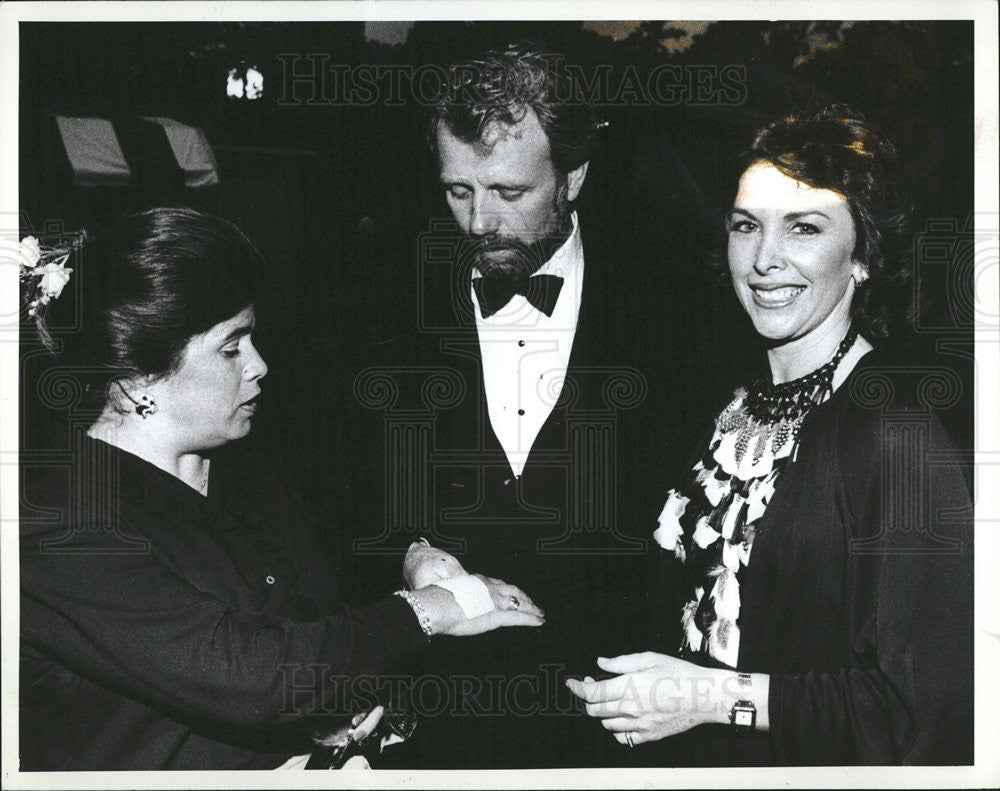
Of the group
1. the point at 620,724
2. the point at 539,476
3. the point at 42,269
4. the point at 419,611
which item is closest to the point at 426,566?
the point at 419,611

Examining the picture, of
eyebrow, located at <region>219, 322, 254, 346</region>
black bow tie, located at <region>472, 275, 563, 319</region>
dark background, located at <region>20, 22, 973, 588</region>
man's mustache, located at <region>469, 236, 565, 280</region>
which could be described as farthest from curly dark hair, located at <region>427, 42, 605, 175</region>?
eyebrow, located at <region>219, 322, 254, 346</region>

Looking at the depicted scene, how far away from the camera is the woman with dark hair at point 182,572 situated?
2.87 metres

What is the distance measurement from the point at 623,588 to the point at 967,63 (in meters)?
1.95

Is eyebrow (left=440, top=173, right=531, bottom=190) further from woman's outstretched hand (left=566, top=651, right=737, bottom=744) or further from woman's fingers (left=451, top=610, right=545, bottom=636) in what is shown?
woman's outstretched hand (left=566, top=651, right=737, bottom=744)

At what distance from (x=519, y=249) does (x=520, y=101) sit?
1.45 feet

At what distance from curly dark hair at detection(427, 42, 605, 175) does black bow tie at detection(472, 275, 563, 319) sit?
0.34 meters

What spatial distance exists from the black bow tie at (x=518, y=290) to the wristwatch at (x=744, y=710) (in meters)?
1.26

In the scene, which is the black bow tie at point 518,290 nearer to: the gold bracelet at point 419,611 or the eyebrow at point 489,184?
the eyebrow at point 489,184

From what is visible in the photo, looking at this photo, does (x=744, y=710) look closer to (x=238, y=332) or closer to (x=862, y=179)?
(x=862, y=179)

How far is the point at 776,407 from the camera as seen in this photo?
2.99 meters

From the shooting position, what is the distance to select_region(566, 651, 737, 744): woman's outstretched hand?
2.99 meters

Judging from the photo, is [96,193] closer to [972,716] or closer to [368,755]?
[368,755]

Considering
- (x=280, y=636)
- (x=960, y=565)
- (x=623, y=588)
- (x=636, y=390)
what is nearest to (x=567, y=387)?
(x=636, y=390)

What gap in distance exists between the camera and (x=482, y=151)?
299 centimetres
